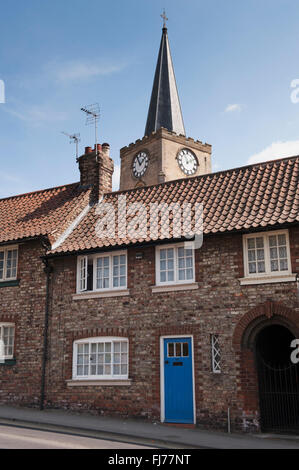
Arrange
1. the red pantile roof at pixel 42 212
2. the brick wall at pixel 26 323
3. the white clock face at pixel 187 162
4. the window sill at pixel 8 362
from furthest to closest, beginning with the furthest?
the white clock face at pixel 187 162 < the red pantile roof at pixel 42 212 < the window sill at pixel 8 362 < the brick wall at pixel 26 323

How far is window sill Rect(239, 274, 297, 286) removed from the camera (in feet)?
47.6

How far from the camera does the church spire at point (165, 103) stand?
4403 cm

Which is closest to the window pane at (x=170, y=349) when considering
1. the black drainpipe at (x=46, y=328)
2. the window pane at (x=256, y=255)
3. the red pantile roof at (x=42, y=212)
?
the window pane at (x=256, y=255)

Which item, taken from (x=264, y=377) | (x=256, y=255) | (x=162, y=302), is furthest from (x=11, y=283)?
(x=264, y=377)

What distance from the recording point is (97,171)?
20.9 meters

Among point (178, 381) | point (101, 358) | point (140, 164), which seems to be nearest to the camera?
point (178, 381)

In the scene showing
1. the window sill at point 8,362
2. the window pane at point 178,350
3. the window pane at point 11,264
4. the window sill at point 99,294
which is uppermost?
the window pane at point 11,264

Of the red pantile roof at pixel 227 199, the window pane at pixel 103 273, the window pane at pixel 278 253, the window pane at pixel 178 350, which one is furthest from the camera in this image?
the window pane at pixel 103 273

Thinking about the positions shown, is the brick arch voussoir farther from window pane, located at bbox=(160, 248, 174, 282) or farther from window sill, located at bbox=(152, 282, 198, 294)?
window pane, located at bbox=(160, 248, 174, 282)

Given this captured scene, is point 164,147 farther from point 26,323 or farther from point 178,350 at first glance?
point 178,350

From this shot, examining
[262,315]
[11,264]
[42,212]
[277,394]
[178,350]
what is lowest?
[277,394]

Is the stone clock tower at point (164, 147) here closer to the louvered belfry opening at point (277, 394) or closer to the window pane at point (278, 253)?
the window pane at point (278, 253)

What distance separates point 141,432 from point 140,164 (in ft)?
109

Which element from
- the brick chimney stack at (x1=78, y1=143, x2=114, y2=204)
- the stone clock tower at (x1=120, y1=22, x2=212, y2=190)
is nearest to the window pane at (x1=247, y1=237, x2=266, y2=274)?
the brick chimney stack at (x1=78, y1=143, x2=114, y2=204)
